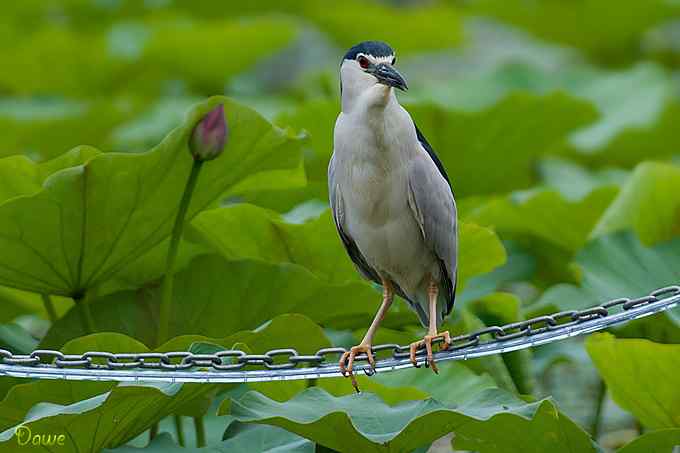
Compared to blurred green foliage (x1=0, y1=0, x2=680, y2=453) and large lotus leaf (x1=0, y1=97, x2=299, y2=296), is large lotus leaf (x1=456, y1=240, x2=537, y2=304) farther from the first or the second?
large lotus leaf (x1=0, y1=97, x2=299, y2=296)

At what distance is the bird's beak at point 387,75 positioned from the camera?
7.12ft

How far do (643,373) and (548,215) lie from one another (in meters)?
1.00

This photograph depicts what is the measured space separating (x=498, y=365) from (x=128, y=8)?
5492mm

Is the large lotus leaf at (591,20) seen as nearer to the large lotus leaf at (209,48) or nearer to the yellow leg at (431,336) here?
the large lotus leaf at (209,48)

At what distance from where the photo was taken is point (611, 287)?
9.78 feet

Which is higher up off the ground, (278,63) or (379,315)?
(278,63)

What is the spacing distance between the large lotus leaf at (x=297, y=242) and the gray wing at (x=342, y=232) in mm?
158

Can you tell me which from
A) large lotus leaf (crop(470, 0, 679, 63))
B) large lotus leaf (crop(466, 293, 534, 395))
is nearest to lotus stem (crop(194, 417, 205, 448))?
large lotus leaf (crop(466, 293, 534, 395))

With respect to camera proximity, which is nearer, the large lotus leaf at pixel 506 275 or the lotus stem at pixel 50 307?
the lotus stem at pixel 50 307

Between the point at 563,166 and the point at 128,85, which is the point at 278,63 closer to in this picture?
the point at 128,85

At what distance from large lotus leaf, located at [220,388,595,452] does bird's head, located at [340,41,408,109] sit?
1.69 ft

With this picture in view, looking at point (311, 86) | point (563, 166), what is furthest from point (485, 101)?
point (311, 86)

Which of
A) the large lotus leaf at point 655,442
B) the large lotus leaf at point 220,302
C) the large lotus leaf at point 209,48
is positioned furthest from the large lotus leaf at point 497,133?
the large lotus leaf at point 209,48

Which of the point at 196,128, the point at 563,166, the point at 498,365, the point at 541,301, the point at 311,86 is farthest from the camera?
the point at 311,86
